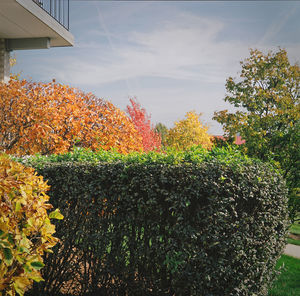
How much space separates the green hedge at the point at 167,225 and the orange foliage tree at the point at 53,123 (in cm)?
337

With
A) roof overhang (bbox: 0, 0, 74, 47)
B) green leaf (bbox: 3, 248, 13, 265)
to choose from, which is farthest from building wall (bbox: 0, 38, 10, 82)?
green leaf (bbox: 3, 248, 13, 265)

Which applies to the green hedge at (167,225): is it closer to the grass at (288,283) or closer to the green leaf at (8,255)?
the grass at (288,283)

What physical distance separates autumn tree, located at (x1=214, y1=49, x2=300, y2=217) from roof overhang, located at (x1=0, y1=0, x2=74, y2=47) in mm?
6669

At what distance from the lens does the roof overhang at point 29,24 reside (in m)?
8.41

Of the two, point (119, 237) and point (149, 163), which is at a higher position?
point (149, 163)

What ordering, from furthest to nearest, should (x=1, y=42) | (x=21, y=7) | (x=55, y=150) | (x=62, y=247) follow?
(x=1, y=42) → (x=21, y=7) → (x=55, y=150) → (x=62, y=247)

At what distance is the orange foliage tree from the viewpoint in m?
7.36

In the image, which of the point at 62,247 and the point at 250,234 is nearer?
the point at 250,234

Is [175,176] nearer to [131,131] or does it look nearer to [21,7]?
[131,131]

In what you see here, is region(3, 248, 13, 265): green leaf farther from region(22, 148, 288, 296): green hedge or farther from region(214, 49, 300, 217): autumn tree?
region(214, 49, 300, 217): autumn tree

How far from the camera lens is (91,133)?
7.84m

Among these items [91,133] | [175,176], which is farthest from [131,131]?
[175,176]

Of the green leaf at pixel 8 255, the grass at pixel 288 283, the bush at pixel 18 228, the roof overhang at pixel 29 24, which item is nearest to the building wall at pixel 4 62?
the roof overhang at pixel 29 24

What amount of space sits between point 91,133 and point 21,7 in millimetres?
4212
